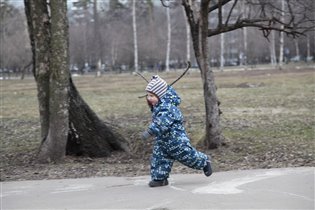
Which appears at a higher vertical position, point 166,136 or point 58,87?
point 58,87

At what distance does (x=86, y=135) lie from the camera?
12531 mm

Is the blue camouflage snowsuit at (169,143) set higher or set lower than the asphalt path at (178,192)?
higher

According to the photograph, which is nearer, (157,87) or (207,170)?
(157,87)

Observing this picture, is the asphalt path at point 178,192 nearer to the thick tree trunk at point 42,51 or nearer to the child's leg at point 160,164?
the child's leg at point 160,164

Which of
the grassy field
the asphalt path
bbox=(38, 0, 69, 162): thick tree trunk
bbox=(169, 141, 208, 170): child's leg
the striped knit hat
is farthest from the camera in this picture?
bbox=(38, 0, 69, 162): thick tree trunk

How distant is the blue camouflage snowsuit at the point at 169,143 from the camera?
784cm

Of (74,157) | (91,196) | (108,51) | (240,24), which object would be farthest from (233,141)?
(108,51)

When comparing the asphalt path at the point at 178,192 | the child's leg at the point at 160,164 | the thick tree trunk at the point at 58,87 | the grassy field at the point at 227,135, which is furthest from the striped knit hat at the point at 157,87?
the thick tree trunk at the point at 58,87

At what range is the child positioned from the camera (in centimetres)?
782

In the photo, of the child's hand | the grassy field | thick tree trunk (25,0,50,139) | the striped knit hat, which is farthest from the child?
thick tree trunk (25,0,50,139)

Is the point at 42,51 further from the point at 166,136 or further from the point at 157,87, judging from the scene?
the point at 166,136

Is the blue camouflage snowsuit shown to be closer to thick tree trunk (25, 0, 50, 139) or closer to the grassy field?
the grassy field

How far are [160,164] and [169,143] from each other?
33 centimetres

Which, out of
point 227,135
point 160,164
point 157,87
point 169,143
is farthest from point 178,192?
point 227,135
